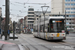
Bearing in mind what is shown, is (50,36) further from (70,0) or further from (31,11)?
(31,11)

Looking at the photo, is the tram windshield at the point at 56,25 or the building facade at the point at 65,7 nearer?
the tram windshield at the point at 56,25

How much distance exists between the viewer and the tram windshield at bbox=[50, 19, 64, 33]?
20.4 m

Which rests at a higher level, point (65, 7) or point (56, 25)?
point (65, 7)

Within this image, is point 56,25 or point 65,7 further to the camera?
point 65,7

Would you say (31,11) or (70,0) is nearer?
(70,0)

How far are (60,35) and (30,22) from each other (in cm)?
10713

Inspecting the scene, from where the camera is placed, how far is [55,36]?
20344 millimetres

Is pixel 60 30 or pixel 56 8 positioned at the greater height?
pixel 56 8

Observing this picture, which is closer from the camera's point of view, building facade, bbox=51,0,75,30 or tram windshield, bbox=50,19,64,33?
tram windshield, bbox=50,19,64,33

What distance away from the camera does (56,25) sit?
2047 centimetres

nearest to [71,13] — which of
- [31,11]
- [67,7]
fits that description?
[67,7]

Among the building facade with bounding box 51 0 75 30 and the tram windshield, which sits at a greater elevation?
the building facade with bounding box 51 0 75 30

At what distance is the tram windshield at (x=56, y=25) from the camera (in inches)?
803

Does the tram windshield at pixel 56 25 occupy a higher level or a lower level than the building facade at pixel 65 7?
lower
